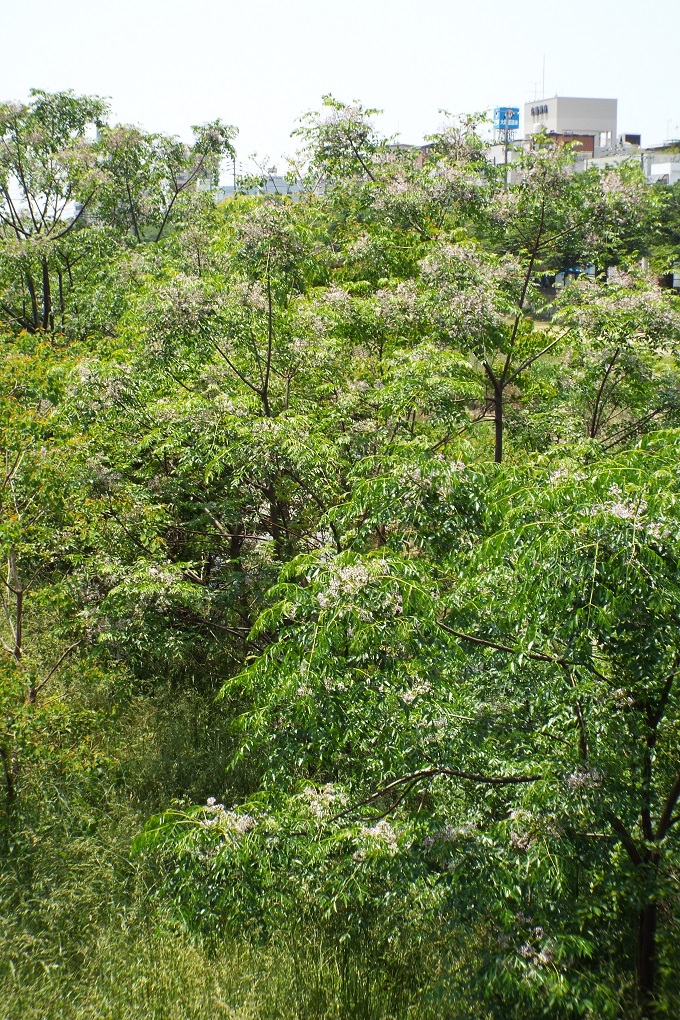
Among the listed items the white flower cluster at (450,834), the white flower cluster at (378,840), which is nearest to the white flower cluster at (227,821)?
the white flower cluster at (378,840)

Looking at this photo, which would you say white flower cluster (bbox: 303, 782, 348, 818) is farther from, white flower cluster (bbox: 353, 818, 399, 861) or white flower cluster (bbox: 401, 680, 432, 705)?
white flower cluster (bbox: 401, 680, 432, 705)

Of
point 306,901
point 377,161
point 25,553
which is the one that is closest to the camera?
point 306,901

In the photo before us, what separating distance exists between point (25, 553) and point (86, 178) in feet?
39.5

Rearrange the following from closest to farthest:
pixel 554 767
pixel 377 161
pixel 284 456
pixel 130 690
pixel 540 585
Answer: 1. pixel 540 585
2. pixel 554 767
3. pixel 284 456
4. pixel 130 690
5. pixel 377 161

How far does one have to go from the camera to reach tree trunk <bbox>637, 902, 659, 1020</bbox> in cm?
519

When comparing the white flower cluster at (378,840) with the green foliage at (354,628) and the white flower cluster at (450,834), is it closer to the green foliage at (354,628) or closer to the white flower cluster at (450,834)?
the green foliage at (354,628)

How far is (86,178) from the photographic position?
1758cm

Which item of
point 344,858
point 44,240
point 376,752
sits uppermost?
point 44,240

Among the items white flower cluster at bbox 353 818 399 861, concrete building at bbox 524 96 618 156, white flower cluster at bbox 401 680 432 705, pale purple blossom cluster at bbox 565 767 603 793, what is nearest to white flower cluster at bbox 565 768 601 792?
pale purple blossom cluster at bbox 565 767 603 793

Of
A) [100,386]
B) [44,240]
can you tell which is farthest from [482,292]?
[44,240]

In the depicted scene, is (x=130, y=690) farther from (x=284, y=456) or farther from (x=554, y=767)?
(x=554, y=767)

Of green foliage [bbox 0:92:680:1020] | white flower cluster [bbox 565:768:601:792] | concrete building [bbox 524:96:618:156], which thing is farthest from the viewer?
concrete building [bbox 524:96:618:156]

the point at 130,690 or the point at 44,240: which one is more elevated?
the point at 44,240

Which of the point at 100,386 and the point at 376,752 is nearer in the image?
the point at 376,752
